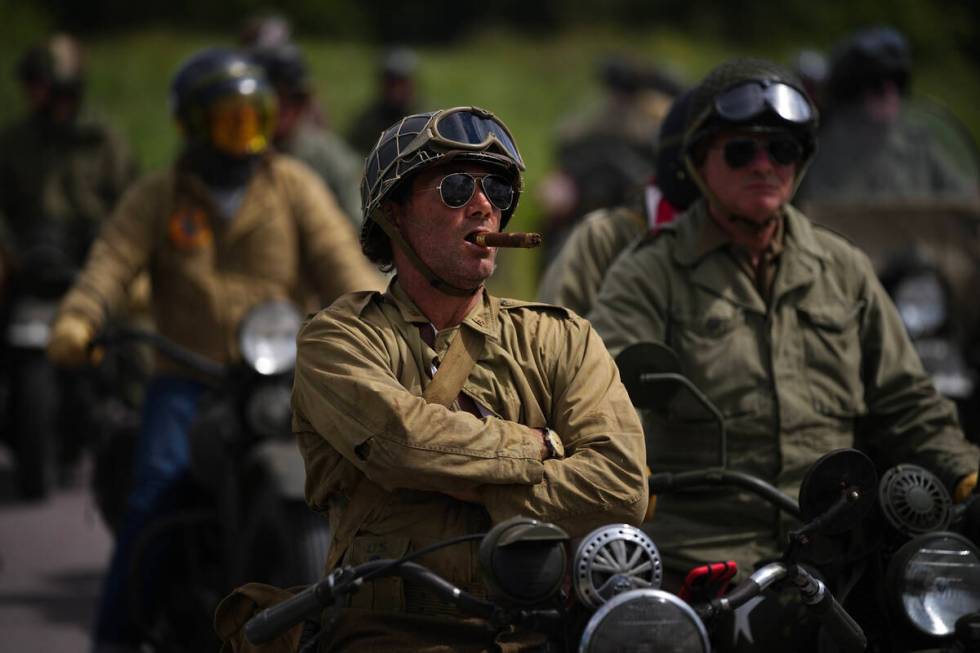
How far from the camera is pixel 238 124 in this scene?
26.3ft

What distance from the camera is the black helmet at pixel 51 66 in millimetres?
13000

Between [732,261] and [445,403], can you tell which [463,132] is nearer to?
[445,403]

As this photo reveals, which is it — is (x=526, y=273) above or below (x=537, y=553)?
below

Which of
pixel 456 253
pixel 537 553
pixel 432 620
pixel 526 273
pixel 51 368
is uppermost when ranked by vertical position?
pixel 456 253

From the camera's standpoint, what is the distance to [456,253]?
4.43 m

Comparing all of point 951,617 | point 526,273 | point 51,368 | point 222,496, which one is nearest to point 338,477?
point 951,617

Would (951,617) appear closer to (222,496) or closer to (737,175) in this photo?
(737,175)

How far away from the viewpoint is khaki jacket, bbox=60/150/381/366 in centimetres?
788

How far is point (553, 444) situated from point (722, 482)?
0.66 meters

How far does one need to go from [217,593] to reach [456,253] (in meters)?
3.47

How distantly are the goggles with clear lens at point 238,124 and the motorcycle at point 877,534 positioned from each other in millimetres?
3402

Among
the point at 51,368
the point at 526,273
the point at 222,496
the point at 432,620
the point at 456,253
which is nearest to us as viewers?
the point at 432,620

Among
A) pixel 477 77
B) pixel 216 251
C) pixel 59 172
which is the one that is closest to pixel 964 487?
pixel 216 251

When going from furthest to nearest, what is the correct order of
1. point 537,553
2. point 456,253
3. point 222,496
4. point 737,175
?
point 222,496
point 737,175
point 456,253
point 537,553
